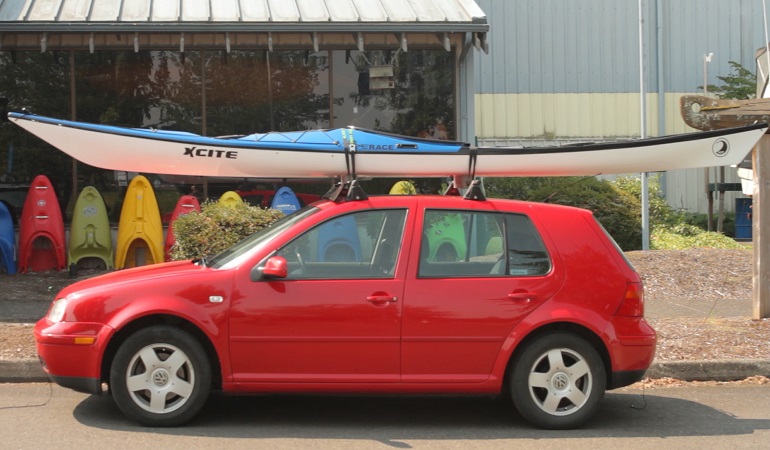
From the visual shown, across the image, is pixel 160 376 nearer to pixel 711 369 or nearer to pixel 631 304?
pixel 631 304

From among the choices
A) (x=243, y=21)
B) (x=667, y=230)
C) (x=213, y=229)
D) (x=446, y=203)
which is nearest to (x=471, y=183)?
(x=446, y=203)

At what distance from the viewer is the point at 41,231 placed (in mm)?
12641

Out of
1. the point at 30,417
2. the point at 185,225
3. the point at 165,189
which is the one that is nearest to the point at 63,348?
the point at 30,417

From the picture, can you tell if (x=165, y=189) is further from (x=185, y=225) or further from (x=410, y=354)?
(x=410, y=354)

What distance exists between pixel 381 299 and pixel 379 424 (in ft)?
3.30

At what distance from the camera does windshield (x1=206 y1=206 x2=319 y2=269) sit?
20.8 feet

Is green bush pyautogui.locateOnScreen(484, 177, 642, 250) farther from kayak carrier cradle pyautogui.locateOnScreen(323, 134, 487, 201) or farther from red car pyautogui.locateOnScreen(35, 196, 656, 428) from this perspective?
red car pyautogui.locateOnScreen(35, 196, 656, 428)

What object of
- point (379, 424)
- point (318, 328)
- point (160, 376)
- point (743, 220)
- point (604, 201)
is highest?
point (604, 201)

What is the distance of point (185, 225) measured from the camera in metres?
10.5

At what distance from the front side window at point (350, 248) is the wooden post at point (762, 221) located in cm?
482

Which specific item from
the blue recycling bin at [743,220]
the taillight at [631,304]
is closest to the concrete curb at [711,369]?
the taillight at [631,304]

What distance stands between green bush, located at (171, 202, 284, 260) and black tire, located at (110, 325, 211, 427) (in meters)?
4.23

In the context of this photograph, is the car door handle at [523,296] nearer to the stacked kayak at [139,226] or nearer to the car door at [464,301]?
the car door at [464,301]

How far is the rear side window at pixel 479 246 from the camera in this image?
6.29 metres
